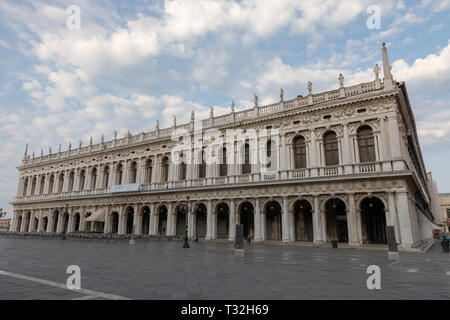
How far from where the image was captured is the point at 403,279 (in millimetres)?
8297

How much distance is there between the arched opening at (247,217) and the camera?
28584 millimetres

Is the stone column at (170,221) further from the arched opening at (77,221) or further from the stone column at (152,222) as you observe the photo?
the arched opening at (77,221)

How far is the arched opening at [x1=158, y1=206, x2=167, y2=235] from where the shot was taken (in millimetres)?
34500

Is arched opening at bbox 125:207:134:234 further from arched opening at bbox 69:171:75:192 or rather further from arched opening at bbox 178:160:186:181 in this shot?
arched opening at bbox 69:171:75:192

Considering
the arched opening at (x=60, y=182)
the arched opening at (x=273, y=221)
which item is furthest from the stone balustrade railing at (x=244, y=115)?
the arched opening at (x=273, y=221)

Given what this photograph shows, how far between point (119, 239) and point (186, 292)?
916 inches

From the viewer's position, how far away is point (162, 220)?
117 ft

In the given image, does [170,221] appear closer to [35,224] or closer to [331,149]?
[331,149]

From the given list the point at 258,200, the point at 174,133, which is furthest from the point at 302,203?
the point at 174,133

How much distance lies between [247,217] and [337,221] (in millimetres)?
8650
